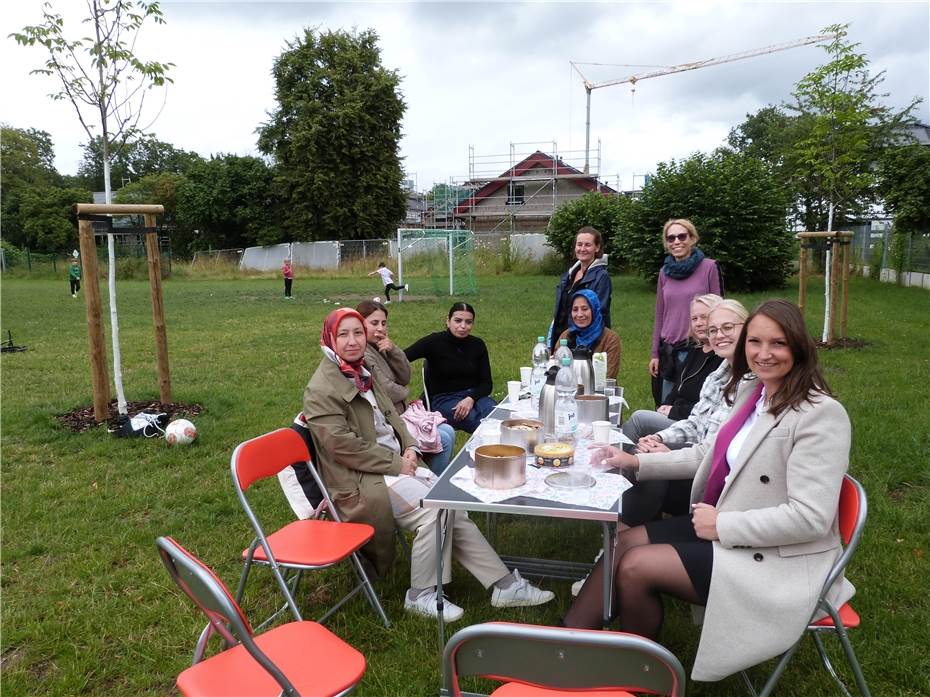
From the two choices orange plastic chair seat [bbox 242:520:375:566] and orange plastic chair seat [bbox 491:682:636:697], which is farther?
orange plastic chair seat [bbox 242:520:375:566]

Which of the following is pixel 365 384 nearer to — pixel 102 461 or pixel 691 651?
pixel 691 651

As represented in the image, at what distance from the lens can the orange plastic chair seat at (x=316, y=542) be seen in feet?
9.00

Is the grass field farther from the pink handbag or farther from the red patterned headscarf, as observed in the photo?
the red patterned headscarf

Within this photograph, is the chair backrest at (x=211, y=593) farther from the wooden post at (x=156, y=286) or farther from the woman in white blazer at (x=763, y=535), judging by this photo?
the wooden post at (x=156, y=286)

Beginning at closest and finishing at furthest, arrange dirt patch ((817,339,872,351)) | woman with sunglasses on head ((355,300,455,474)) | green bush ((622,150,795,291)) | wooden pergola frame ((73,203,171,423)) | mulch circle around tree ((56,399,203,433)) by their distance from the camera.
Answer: woman with sunglasses on head ((355,300,455,474)) → wooden pergola frame ((73,203,171,423)) → mulch circle around tree ((56,399,203,433)) → dirt patch ((817,339,872,351)) → green bush ((622,150,795,291))

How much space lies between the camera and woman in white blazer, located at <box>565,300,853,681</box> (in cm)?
208

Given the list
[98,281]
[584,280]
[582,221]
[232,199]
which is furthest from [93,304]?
[232,199]

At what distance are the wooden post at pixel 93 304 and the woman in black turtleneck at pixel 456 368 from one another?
2955mm

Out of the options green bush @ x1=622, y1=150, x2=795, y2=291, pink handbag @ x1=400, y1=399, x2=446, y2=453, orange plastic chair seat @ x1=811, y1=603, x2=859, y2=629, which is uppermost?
green bush @ x1=622, y1=150, x2=795, y2=291

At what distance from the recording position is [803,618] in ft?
6.81

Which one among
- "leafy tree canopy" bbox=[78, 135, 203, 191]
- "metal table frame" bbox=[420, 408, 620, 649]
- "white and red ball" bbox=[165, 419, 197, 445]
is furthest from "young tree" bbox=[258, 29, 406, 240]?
"metal table frame" bbox=[420, 408, 620, 649]

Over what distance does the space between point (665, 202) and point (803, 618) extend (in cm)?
1652

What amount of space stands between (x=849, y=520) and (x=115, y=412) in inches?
250

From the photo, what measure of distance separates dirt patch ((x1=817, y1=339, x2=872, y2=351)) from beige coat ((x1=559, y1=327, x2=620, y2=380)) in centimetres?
568
